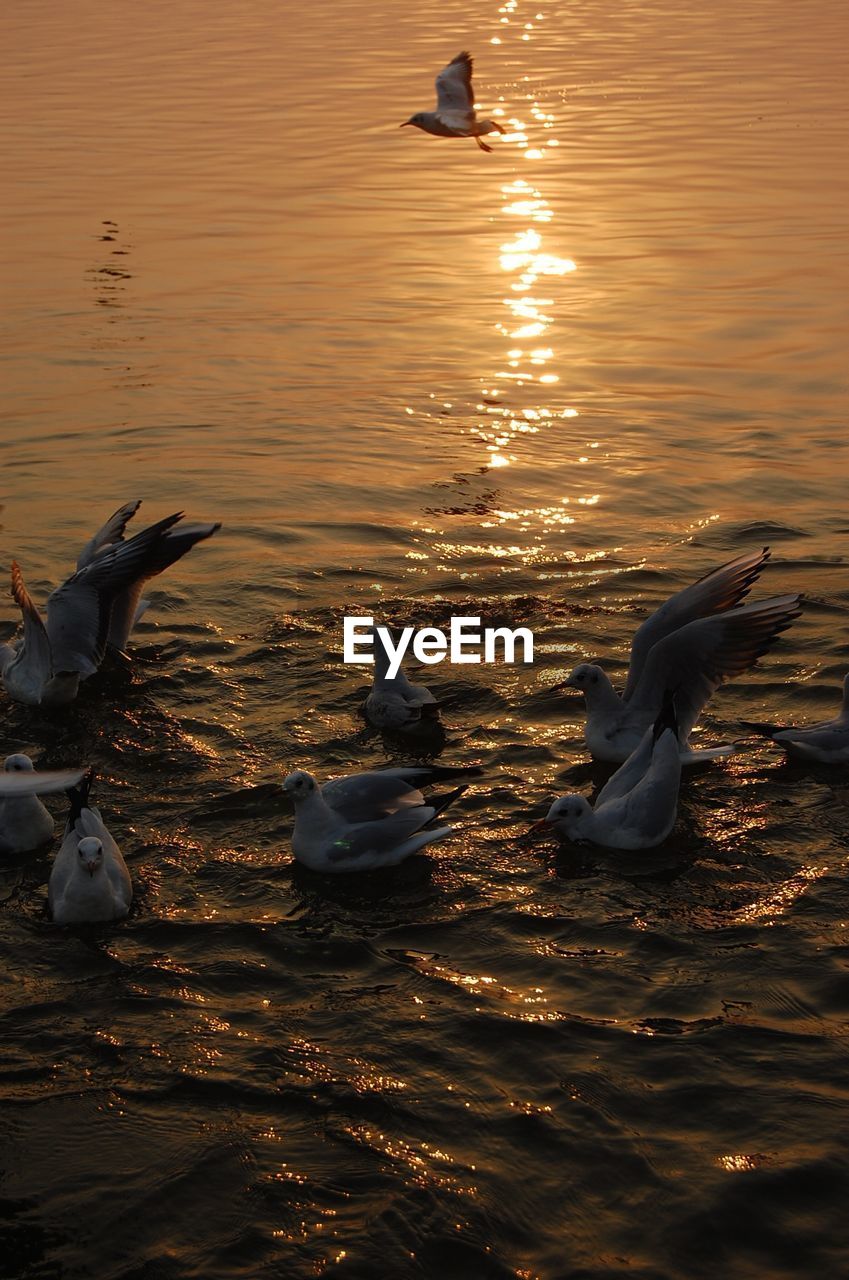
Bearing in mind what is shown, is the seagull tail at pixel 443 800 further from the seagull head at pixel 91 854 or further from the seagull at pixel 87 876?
the seagull head at pixel 91 854

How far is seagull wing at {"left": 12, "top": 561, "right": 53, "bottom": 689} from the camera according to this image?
36.3ft

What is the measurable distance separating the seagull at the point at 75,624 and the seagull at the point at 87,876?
2692mm

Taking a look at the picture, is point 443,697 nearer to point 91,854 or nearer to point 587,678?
point 587,678

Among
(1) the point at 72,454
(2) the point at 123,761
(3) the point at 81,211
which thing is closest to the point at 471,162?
(3) the point at 81,211

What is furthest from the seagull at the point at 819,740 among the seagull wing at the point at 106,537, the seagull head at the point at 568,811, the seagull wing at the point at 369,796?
the seagull wing at the point at 106,537

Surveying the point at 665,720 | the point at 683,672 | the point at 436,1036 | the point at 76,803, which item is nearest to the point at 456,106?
the point at 683,672

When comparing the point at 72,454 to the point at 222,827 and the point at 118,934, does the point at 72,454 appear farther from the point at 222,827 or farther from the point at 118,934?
the point at 118,934

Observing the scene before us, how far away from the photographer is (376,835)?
9.11 metres

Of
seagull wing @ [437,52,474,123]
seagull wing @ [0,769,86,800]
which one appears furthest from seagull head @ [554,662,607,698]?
seagull wing @ [437,52,474,123]

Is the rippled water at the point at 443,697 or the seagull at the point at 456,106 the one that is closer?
the rippled water at the point at 443,697

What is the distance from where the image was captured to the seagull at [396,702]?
1065 cm

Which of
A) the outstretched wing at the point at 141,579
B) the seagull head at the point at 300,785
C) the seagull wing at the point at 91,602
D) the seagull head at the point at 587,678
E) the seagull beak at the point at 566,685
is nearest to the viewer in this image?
the seagull head at the point at 300,785

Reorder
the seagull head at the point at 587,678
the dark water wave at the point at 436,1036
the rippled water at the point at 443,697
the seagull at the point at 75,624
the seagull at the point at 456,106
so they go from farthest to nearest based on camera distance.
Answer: the seagull at the point at 456,106 < the seagull at the point at 75,624 < the seagull head at the point at 587,678 < the rippled water at the point at 443,697 < the dark water wave at the point at 436,1036

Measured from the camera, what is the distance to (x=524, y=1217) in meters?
6.52
